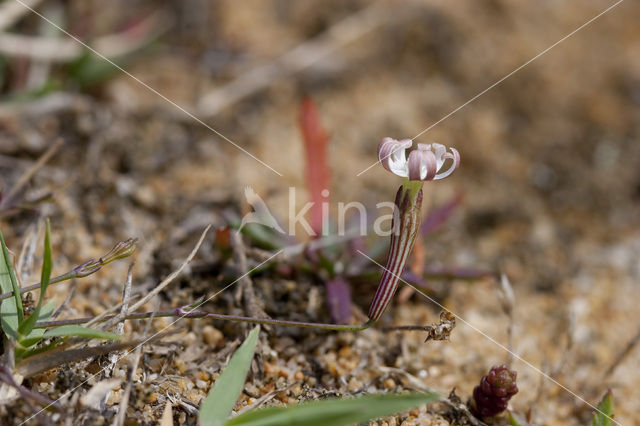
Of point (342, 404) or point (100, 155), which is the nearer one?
point (342, 404)

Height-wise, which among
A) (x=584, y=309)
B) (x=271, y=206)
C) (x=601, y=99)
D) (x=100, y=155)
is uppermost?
(x=601, y=99)

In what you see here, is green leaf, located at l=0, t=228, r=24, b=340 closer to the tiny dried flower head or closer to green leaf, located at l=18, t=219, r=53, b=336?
green leaf, located at l=18, t=219, r=53, b=336

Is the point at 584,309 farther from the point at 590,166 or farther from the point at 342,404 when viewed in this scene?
the point at 342,404

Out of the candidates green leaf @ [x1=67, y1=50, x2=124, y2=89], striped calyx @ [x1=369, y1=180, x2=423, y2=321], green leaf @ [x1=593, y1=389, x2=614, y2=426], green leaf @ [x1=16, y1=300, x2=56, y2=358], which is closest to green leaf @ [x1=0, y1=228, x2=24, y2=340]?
green leaf @ [x1=16, y1=300, x2=56, y2=358]

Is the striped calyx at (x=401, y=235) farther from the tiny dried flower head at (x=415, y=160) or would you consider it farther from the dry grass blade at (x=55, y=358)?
the dry grass blade at (x=55, y=358)

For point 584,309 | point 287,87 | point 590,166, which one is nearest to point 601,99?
point 590,166

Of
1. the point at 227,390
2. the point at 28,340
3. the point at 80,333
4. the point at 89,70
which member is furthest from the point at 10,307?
the point at 89,70

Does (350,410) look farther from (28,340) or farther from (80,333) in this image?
(28,340)
